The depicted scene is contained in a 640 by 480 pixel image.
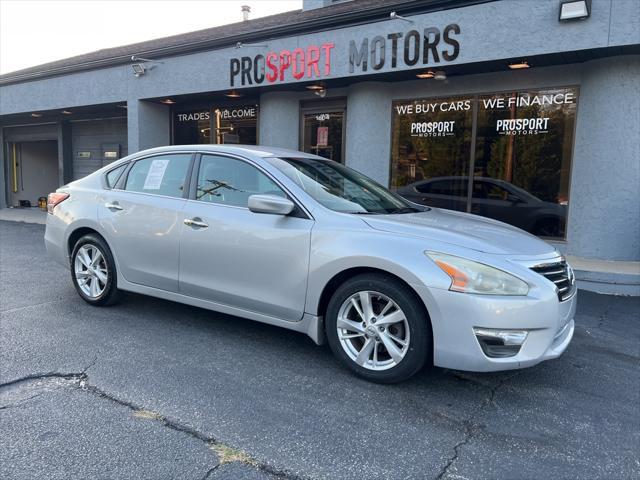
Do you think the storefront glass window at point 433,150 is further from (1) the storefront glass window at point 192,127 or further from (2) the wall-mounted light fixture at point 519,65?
(1) the storefront glass window at point 192,127

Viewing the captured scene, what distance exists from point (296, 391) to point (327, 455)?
801 mm

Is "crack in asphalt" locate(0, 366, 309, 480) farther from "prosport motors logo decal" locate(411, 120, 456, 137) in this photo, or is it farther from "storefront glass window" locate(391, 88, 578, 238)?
"prosport motors logo decal" locate(411, 120, 456, 137)

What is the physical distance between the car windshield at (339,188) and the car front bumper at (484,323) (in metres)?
1.09

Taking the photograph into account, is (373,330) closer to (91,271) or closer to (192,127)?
(91,271)

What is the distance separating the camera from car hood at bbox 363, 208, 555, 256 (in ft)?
11.5

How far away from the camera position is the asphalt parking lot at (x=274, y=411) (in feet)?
8.91

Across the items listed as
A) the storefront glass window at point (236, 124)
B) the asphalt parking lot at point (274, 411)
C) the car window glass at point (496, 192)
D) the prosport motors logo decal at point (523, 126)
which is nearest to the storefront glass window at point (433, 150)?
the car window glass at point (496, 192)

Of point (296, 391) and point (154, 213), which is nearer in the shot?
point (296, 391)

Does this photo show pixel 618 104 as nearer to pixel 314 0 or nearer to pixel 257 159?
pixel 257 159

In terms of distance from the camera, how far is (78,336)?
4.53 metres

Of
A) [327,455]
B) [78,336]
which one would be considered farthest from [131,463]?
[78,336]

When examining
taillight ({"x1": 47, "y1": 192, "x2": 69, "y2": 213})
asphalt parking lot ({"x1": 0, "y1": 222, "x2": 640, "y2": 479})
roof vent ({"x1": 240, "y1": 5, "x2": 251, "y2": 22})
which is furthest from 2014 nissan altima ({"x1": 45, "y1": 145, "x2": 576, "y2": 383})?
roof vent ({"x1": 240, "y1": 5, "x2": 251, "y2": 22})

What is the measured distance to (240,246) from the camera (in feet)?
13.7

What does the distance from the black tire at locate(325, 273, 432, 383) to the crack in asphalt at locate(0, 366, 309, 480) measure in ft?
3.76
